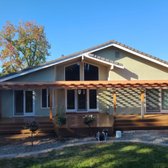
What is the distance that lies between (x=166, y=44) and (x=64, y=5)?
58.1ft

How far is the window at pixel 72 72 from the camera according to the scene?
19.5 metres

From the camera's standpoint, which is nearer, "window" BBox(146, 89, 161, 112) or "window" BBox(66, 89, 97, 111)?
"window" BBox(66, 89, 97, 111)

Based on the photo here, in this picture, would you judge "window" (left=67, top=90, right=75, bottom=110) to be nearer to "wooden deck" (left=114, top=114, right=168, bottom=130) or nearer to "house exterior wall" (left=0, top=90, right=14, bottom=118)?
"house exterior wall" (left=0, top=90, right=14, bottom=118)

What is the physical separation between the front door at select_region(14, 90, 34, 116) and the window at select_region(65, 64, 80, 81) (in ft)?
10.3

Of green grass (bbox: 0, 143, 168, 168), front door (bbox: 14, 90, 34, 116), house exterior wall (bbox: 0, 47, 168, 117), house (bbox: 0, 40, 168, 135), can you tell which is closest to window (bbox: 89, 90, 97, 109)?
house (bbox: 0, 40, 168, 135)

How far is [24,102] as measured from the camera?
741 inches

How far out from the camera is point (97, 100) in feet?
63.7

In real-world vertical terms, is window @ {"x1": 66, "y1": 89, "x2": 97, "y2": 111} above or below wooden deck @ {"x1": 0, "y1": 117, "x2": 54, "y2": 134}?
above

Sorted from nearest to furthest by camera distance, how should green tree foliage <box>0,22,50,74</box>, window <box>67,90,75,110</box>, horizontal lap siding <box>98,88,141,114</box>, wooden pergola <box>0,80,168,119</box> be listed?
wooden pergola <box>0,80,168,119</box>, horizontal lap siding <box>98,88,141,114</box>, window <box>67,90,75,110</box>, green tree foliage <box>0,22,50,74</box>

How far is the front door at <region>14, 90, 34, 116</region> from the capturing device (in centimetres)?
1877

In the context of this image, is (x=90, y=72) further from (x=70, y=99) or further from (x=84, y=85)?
(x=84, y=85)

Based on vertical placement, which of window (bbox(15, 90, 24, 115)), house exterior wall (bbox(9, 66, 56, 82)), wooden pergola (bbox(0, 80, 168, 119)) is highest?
house exterior wall (bbox(9, 66, 56, 82))

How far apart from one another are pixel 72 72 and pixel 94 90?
2.30 m

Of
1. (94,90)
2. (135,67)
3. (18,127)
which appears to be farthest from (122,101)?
(18,127)
